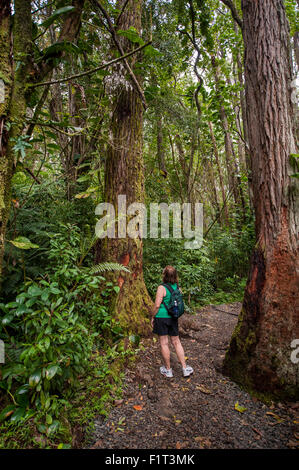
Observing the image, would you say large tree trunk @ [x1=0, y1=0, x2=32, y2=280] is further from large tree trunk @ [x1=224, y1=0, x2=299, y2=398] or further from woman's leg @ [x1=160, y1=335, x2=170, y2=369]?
large tree trunk @ [x1=224, y1=0, x2=299, y2=398]

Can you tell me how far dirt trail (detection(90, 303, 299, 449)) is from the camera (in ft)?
6.93

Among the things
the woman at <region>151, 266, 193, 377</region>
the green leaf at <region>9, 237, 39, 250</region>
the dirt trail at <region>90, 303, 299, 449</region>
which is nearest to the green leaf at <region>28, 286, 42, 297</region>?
the green leaf at <region>9, 237, 39, 250</region>

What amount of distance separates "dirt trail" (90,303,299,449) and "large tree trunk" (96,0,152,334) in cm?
70

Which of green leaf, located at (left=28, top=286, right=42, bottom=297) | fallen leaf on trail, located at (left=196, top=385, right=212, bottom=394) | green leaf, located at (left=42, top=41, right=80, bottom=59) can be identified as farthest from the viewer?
fallen leaf on trail, located at (left=196, top=385, right=212, bottom=394)

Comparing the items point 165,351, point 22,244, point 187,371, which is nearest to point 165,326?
point 165,351

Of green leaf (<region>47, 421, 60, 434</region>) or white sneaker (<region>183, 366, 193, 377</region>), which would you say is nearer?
green leaf (<region>47, 421, 60, 434</region>)

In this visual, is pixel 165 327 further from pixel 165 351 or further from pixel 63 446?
pixel 63 446

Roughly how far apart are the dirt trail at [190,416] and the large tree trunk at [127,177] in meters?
0.70

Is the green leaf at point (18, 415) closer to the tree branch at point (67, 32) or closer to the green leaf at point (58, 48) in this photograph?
the tree branch at point (67, 32)

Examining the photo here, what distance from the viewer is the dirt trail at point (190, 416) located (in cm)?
211

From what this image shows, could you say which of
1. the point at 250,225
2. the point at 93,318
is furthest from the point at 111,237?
the point at 250,225

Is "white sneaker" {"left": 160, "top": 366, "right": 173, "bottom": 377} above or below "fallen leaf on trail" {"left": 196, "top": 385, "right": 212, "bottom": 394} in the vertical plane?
above

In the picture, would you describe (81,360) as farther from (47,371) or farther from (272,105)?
(272,105)

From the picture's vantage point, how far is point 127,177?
13.0 ft
